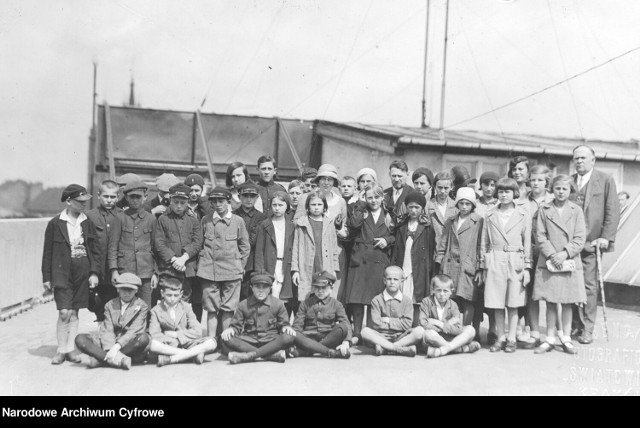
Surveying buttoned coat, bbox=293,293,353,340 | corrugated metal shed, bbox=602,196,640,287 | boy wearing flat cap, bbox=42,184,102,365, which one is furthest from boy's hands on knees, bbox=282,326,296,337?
corrugated metal shed, bbox=602,196,640,287

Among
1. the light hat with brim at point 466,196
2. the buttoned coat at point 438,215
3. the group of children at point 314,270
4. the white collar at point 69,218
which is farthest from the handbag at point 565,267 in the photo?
the white collar at point 69,218

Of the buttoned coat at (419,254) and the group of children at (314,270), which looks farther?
the buttoned coat at (419,254)

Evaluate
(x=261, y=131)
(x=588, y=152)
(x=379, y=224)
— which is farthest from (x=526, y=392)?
(x=261, y=131)

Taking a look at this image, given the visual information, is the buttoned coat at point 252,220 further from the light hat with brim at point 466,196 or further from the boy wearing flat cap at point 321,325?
the light hat with brim at point 466,196

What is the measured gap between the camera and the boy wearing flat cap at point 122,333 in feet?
16.4

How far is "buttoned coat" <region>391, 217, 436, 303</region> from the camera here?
604cm

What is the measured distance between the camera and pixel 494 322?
6141mm

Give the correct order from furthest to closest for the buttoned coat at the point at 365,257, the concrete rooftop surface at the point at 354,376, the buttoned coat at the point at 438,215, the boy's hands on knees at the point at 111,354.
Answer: the buttoned coat at the point at 438,215 < the buttoned coat at the point at 365,257 < the boy's hands on knees at the point at 111,354 < the concrete rooftop surface at the point at 354,376

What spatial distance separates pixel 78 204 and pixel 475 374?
3.63 m

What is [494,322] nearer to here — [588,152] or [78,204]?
[588,152]

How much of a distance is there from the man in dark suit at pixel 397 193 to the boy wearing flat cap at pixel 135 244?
2338 mm

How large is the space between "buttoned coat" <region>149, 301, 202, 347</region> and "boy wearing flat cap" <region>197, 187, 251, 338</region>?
378mm

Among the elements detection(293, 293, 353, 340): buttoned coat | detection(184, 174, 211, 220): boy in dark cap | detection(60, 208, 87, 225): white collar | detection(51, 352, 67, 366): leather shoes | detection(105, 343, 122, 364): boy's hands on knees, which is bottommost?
detection(51, 352, 67, 366): leather shoes

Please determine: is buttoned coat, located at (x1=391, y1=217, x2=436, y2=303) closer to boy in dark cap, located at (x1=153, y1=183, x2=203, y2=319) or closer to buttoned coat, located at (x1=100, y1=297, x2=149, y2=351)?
boy in dark cap, located at (x1=153, y1=183, x2=203, y2=319)
